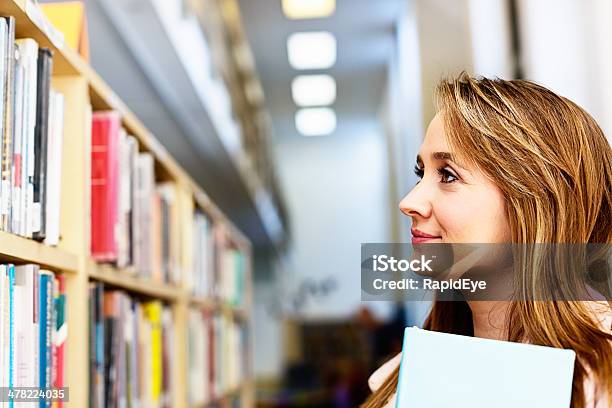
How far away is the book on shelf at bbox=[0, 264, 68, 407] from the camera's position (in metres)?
1.08

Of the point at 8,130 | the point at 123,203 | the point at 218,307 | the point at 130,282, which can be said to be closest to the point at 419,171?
the point at 8,130

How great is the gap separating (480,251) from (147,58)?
243 centimetres

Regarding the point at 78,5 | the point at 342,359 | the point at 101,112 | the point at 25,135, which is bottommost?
the point at 342,359

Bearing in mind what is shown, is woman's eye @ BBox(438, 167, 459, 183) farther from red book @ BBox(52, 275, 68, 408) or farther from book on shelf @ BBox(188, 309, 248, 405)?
book on shelf @ BBox(188, 309, 248, 405)

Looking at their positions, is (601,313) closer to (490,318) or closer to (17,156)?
(490,318)

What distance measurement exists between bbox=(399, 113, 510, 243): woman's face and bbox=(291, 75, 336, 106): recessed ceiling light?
577cm

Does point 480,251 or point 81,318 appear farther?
point 81,318

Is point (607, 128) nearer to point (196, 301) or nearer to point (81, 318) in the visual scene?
point (81, 318)

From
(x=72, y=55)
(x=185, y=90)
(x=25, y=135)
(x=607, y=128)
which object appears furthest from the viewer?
(x=185, y=90)

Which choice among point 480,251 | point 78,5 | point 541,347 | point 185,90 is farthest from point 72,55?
point 185,90

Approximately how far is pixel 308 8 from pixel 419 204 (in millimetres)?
4620

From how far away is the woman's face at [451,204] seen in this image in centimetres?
84

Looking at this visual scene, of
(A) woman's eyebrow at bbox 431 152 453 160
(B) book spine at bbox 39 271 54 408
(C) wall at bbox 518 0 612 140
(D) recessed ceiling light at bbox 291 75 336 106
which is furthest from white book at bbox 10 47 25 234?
(D) recessed ceiling light at bbox 291 75 336 106

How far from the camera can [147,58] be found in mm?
3045
